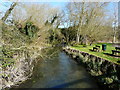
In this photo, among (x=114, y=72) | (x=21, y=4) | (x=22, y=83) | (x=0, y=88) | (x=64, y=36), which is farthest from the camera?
(x=64, y=36)

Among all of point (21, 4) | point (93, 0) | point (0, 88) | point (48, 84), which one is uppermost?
point (93, 0)

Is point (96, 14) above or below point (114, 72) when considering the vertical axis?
above

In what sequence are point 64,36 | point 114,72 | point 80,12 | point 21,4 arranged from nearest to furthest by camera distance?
point 114,72 < point 21,4 < point 80,12 < point 64,36

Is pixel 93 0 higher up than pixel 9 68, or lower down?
higher up

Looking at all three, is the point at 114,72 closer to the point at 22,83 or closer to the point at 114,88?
the point at 114,88

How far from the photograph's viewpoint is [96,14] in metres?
14.7

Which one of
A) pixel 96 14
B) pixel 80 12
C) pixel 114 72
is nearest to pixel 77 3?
pixel 80 12

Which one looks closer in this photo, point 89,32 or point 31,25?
point 31,25

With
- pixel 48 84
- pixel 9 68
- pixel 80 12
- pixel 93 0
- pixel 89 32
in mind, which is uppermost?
pixel 93 0

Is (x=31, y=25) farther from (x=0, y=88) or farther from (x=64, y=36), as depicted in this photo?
(x=64, y=36)

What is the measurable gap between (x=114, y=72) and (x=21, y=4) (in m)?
6.50

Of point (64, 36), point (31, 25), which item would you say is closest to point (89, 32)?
point (64, 36)

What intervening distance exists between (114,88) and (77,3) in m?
14.1

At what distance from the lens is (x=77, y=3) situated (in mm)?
15469
